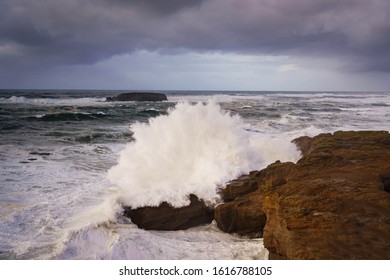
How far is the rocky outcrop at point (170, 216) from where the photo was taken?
398 cm

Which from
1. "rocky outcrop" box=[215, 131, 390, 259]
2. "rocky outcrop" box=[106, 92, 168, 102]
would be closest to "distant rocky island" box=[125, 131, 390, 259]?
"rocky outcrop" box=[215, 131, 390, 259]

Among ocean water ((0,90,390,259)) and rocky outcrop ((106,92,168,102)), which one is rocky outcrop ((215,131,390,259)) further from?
rocky outcrop ((106,92,168,102))

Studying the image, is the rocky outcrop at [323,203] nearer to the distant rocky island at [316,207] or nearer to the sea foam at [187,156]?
the distant rocky island at [316,207]

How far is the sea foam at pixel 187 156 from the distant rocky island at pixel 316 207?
0.59 ft

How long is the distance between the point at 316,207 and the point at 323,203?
8cm

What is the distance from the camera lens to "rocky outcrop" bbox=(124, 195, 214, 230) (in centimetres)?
398

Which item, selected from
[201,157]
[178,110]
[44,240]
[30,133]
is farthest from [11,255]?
[30,133]

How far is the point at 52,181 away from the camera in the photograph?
5.55 metres

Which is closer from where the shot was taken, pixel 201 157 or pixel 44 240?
pixel 44 240

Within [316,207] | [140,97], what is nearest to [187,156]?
[316,207]

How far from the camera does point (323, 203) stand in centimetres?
288

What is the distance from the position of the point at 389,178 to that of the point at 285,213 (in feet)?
4.23

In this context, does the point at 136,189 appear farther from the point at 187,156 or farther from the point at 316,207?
the point at 316,207
